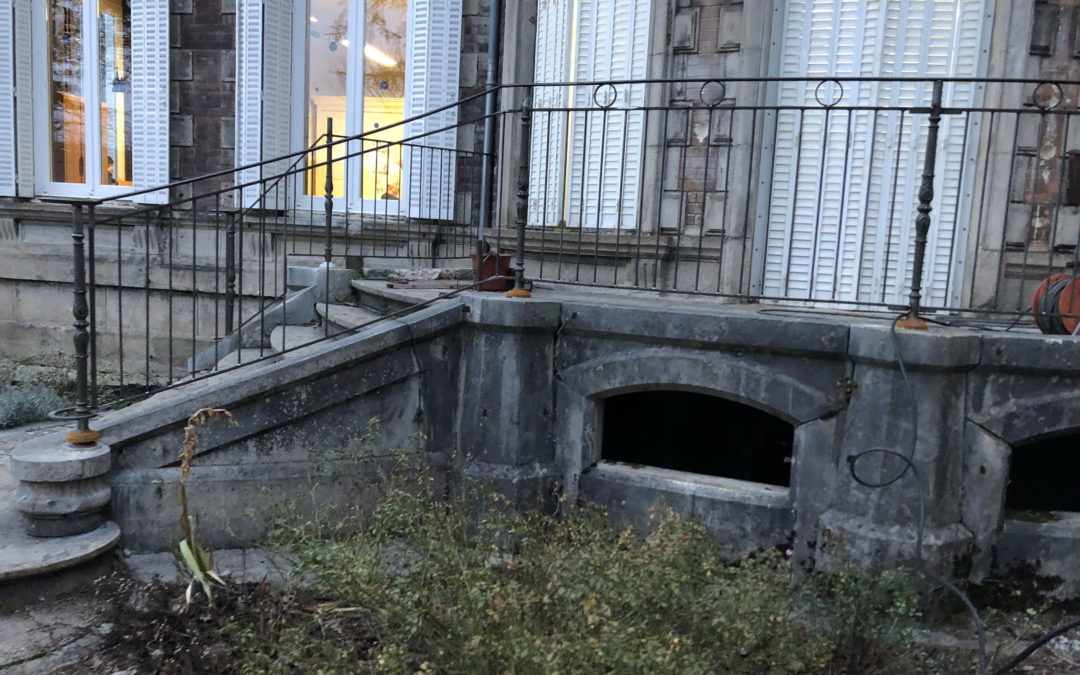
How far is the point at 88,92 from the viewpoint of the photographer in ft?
28.3

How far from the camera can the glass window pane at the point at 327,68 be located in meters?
8.06

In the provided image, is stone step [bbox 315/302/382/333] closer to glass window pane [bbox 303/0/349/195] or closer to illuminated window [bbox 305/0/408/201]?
illuminated window [bbox 305/0/408/201]

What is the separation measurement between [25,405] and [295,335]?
8.35ft

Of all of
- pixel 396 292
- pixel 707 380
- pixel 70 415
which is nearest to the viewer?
pixel 70 415

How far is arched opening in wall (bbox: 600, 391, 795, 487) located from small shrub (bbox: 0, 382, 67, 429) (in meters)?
4.62

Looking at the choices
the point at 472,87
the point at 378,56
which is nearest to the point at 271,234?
the point at 378,56

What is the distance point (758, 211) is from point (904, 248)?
3.23 feet

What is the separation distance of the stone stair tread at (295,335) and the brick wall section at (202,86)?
2.83 metres

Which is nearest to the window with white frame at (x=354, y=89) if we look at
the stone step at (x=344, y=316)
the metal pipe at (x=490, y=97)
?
the metal pipe at (x=490, y=97)

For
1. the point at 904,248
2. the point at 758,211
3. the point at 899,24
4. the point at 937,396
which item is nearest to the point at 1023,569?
the point at 937,396

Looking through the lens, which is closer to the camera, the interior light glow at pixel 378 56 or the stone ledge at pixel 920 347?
the stone ledge at pixel 920 347

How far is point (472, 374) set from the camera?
176 inches

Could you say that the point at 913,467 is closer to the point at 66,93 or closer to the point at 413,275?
the point at 413,275

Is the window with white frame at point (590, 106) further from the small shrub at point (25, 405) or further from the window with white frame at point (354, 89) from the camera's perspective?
the small shrub at point (25, 405)
